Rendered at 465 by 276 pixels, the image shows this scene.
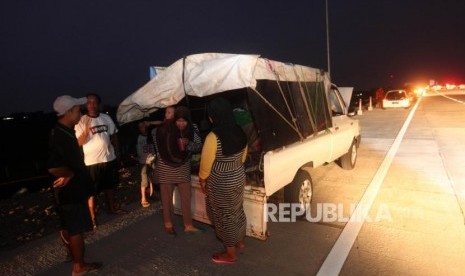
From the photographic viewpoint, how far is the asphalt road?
373 centimetres

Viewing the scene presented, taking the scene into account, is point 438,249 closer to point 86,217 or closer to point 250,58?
point 250,58

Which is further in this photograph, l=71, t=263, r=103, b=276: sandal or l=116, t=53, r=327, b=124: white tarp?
l=116, t=53, r=327, b=124: white tarp

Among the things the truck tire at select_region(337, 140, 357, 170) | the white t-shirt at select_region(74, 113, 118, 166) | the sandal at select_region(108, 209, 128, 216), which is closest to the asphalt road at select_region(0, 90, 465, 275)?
the sandal at select_region(108, 209, 128, 216)

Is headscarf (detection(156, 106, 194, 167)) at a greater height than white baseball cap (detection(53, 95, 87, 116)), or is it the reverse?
white baseball cap (detection(53, 95, 87, 116))

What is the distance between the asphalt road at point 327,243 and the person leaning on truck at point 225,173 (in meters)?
0.46

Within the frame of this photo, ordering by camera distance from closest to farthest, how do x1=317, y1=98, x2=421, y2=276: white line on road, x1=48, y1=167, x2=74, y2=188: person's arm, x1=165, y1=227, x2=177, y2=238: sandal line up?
x1=48, y1=167, x2=74, y2=188: person's arm → x1=317, y1=98, x2=421, y2=276: white line on road → x1=165, y1=227, x2=177, y2=238: sandal

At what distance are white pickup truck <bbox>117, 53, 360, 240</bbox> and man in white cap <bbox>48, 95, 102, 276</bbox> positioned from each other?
1.45 m

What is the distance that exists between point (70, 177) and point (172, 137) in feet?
4.40

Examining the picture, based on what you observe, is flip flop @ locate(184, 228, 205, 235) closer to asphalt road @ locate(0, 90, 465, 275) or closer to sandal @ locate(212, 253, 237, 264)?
asphalt road @ locate(0, 90, 465, 275)

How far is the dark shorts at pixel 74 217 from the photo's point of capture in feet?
11.5

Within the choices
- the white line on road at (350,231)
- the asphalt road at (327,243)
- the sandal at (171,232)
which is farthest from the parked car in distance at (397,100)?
the sandal at (171,232)

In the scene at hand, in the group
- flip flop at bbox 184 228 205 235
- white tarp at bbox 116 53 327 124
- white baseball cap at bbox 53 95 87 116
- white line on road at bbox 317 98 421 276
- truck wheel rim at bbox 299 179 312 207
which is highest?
white tarp at bbox 116 53 327 124

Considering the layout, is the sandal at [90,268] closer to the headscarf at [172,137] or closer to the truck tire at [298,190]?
the headscarf at [172,137]

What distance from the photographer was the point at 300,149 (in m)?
4.84
